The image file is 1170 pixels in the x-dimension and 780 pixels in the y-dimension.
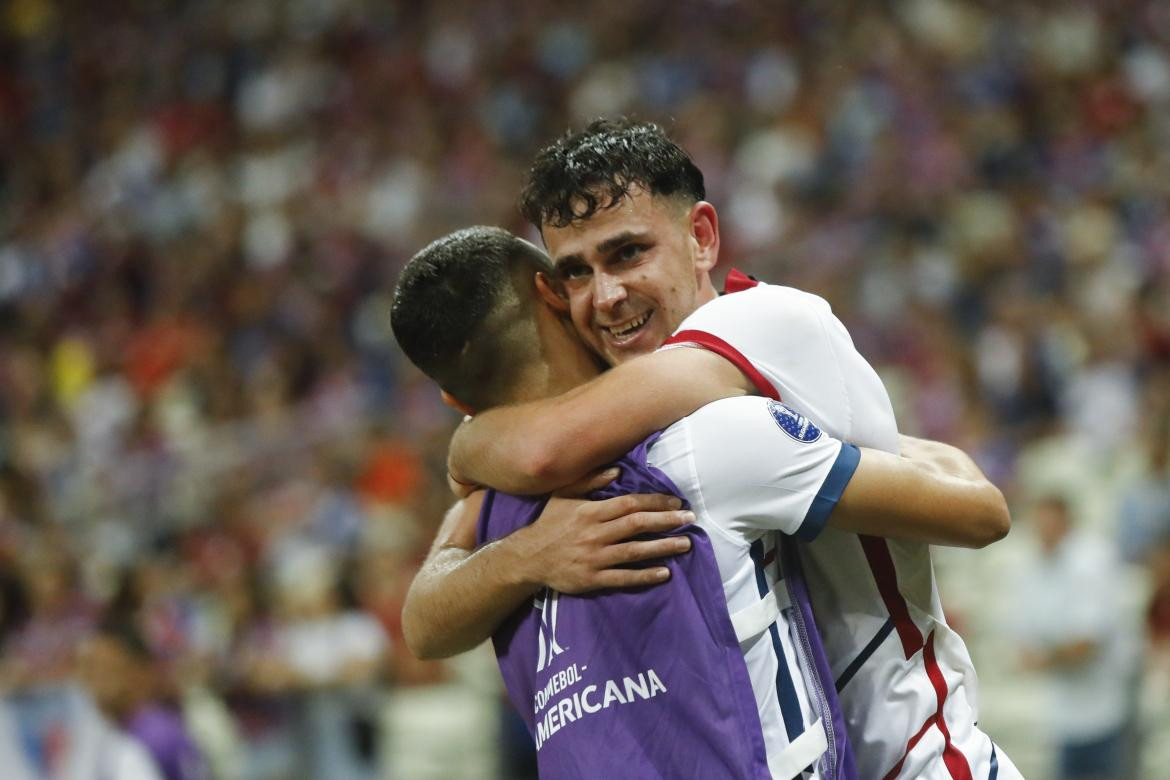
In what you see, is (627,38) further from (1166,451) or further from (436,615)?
(436,615)

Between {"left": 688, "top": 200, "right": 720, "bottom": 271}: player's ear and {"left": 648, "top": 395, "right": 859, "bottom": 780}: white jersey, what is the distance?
60 centimetres

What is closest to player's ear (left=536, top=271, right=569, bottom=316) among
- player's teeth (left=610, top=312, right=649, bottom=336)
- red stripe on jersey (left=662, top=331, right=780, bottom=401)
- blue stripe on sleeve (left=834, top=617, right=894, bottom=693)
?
player's teeth (left=610, top=312, right=649, bottom=336)

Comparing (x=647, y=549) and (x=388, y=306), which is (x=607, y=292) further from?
(x=388, y=306)

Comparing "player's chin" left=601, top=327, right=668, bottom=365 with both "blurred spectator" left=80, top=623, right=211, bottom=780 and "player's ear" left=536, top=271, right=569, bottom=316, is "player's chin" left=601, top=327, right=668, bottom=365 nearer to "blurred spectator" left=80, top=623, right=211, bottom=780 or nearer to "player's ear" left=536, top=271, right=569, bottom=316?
"player's ear" left=536, top=271, right=569, bottom=316

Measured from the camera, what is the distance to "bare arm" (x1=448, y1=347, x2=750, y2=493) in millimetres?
2467

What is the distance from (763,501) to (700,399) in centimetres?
20

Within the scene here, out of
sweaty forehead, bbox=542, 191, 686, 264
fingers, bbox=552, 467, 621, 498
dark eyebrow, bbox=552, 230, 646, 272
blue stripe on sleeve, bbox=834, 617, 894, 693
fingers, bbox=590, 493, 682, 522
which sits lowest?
blue stripe on sleeve, bbox=834, 617, 894, 693

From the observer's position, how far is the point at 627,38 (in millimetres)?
12531

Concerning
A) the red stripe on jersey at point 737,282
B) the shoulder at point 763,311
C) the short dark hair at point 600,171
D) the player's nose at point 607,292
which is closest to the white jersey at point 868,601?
the shoulder at point 763,311

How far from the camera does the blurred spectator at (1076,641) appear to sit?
21.1ft

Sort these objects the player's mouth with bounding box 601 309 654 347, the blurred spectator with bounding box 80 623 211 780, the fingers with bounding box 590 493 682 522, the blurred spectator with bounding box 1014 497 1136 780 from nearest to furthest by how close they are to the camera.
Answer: the fingers with bounding box 590 493 682 522 < the player's mouth with bounding box 601 309 654 347 < the blurred spectator with bounding box 80 623 211 780 < the blurred spectator with bounding box 1014 497 1136 780

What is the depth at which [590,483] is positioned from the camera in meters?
2.56

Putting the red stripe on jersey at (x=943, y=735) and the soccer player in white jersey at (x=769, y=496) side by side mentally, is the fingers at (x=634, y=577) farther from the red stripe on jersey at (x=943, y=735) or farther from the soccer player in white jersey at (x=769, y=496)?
the red stripe on jersey at (x=943, y=735)

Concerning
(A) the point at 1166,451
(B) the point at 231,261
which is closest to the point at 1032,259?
(A) the point at 1166,451
